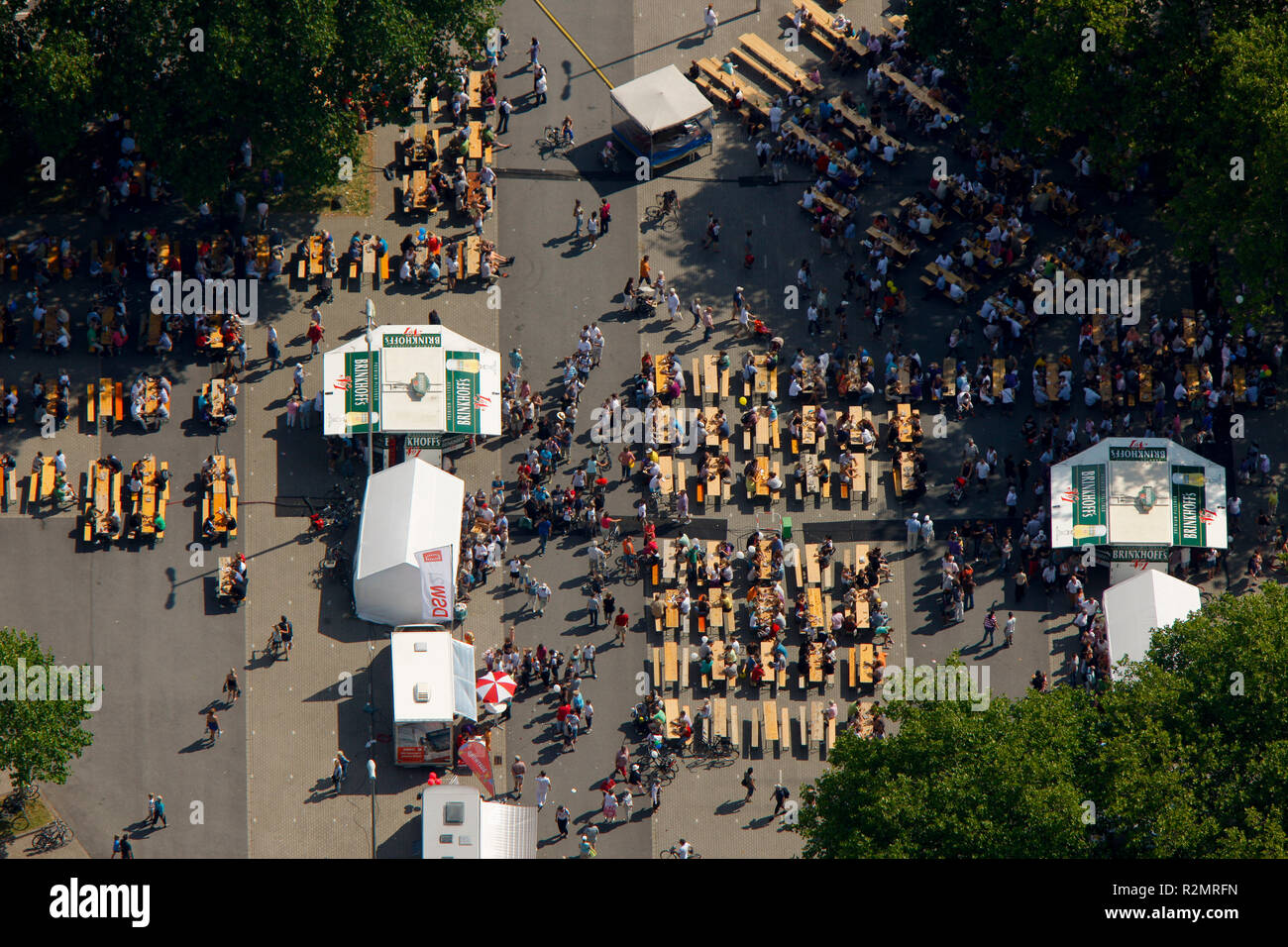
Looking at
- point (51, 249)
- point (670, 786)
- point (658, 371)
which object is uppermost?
point (51, 249)

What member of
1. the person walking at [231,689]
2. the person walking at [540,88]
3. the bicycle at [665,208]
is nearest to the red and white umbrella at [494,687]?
the person walking at [231,689]

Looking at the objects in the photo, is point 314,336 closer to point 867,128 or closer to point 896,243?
point 896,243

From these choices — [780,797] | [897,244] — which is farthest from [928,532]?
[897,244]

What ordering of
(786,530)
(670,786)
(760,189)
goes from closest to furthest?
(670,786)
(786,530)
(760,189)

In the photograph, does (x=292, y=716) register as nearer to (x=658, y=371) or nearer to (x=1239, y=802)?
(x=658, y=371)

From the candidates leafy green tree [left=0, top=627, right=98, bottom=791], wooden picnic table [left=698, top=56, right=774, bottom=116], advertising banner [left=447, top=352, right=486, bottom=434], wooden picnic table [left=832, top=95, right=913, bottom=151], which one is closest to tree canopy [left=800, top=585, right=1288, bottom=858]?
advertising banner [left=447, top=352, right=486, bottom=434]

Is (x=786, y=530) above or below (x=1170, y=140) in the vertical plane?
below
